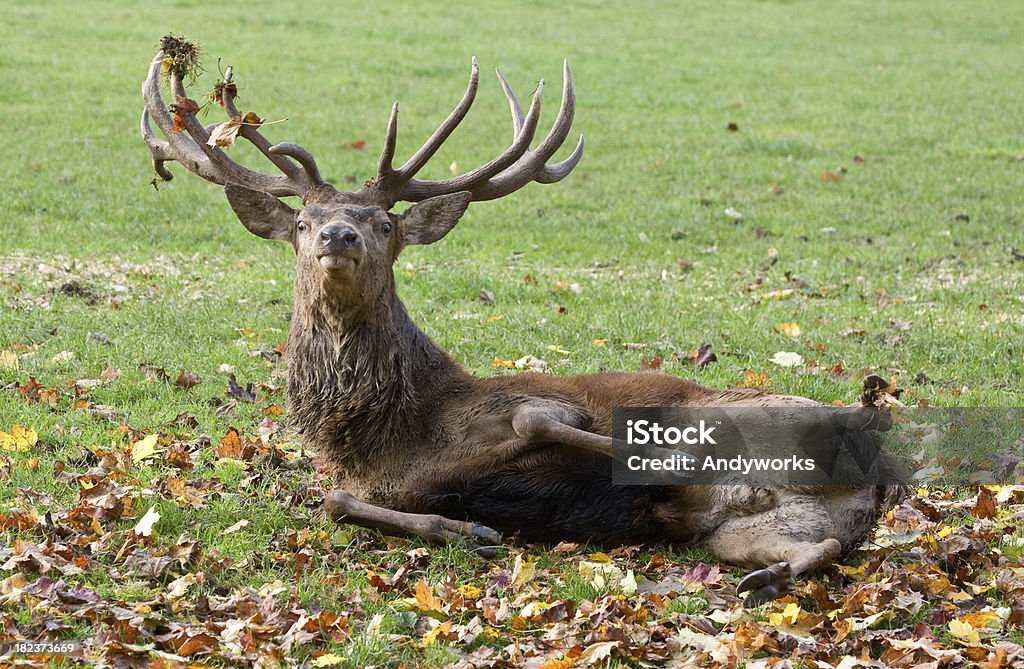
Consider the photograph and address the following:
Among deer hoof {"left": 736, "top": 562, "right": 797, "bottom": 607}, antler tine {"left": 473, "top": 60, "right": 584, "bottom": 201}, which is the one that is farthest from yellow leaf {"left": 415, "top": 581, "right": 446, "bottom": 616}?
antler tine {"left": 473, "top": 60, "right": 584, "bottom": 201}

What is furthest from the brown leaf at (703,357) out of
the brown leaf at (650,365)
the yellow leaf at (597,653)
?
the yellow leaf at (597,653)

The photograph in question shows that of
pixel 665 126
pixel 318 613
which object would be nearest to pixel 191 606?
pixel 318 613

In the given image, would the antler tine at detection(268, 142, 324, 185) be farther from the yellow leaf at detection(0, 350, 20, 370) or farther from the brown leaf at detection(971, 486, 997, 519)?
the brown leaf at detection(971, 486, 997, 519)

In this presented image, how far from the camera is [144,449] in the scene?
6.48 metres

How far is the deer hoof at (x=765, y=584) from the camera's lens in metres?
5.00

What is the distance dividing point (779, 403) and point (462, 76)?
15.5m

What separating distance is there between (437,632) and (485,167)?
3.00m

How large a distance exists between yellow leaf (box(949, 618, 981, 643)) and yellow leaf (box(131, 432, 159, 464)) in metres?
4.10

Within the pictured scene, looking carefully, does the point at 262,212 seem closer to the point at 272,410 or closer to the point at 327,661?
the point at 272,410

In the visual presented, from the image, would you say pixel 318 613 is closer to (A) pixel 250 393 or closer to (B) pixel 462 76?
(A) pixel 250 393

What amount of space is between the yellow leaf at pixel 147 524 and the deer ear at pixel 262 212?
5.30 feet

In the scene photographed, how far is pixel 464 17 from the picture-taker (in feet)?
85.6

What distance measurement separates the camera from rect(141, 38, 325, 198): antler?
6492mm

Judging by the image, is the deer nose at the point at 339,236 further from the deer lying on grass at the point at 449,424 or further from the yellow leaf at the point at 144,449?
the yellow leaf at the point at 144,449
